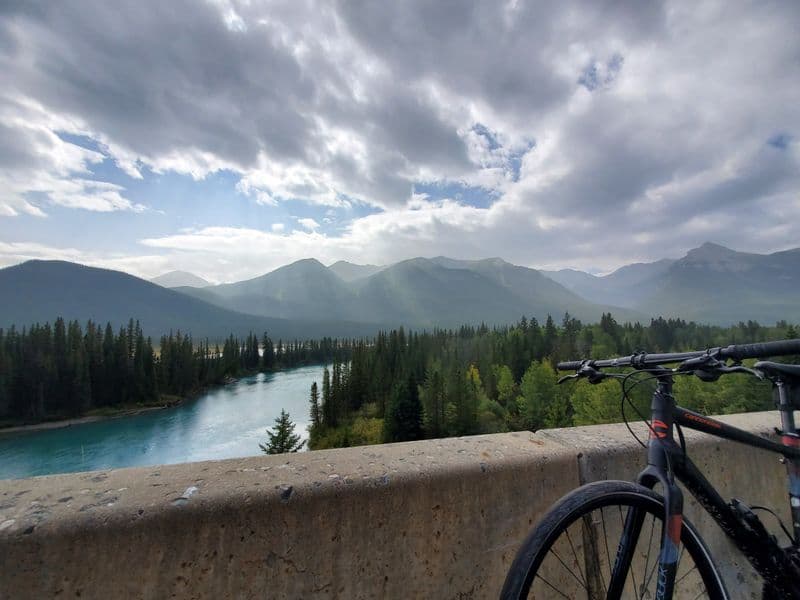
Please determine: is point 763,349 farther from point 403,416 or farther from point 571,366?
point 403,416

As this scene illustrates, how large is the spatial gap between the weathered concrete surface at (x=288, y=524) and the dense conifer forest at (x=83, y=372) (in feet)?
321

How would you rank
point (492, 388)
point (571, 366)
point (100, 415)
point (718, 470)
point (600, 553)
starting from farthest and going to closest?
point (492, 388) → point (100, 415) → point (718, 470) → point (571, 366) → point (600, 553)

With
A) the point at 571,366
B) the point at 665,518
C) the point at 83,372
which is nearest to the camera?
the point at 665,518

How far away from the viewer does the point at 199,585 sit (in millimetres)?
1672

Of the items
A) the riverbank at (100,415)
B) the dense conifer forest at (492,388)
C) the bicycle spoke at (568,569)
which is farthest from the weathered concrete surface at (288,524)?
the riverbank at (100,415)

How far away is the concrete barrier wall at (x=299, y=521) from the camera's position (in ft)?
5.11

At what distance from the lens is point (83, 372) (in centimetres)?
7712

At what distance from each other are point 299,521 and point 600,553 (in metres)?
1.81

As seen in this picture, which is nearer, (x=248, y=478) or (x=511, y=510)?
(x=248, y=478)

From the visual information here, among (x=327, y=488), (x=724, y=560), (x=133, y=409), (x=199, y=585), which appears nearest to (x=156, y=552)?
(x=199, y=585)

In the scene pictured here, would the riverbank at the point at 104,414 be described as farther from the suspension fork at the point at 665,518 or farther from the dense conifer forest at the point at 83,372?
the suspension fork at the point at 665,518

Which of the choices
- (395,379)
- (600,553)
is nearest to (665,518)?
(600,553)

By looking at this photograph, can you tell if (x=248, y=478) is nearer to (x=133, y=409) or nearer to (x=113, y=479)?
(x=113, y=479)

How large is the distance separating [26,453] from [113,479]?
81263 mm
